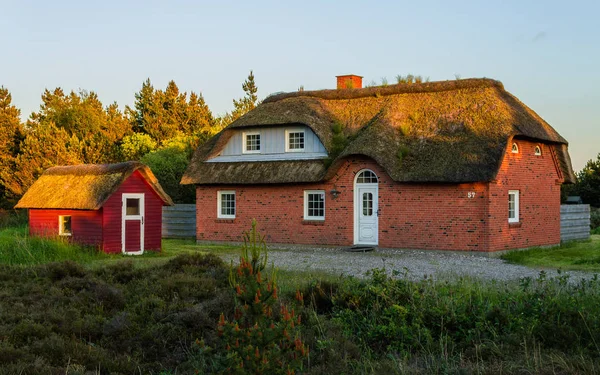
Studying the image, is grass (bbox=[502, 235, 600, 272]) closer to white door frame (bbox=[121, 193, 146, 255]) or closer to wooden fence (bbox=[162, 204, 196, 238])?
white door frame (bbox=[121, 193, 146, 255])

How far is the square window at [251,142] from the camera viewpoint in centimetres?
2812

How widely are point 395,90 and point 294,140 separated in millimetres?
4098

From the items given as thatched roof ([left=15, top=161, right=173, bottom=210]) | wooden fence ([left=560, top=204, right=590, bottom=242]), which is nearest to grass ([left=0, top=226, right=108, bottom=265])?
thatched roof ([left=15, top=161, right=173, bottom=210])

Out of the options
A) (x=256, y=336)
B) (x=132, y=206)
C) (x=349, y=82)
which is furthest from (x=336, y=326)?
(x=349, y=82)

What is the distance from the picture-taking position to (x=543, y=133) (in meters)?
25.3

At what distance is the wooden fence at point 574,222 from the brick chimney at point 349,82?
9.53 meters

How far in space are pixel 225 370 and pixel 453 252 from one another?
1825cm

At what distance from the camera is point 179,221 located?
103ft

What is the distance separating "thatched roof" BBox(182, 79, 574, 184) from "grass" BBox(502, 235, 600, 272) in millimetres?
2652

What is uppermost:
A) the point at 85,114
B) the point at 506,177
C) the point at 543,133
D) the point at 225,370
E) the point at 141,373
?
the point at 85,114

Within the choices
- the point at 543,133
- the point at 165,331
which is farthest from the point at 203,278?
the point at 543,133

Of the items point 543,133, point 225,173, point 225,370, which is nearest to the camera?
point 225,370

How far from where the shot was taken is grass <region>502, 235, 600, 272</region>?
65.3ft

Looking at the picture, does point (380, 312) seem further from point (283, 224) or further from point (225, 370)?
point (283, 224)
